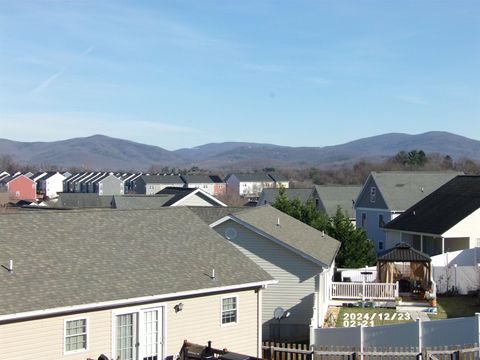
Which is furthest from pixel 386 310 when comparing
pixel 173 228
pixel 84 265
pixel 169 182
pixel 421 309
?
pixel 169 182

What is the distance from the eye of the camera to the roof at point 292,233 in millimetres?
27697

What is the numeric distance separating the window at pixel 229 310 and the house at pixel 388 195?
1431 inches

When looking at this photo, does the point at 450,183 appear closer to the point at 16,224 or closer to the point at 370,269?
the point at 370,269

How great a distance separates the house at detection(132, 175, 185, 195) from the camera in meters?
165

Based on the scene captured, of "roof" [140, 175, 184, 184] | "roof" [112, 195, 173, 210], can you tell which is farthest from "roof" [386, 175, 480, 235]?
"roof" [140, 175, 184, 184]

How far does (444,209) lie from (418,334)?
2476 centimetres

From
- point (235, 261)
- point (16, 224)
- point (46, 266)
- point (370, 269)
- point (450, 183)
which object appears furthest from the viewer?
point (450, 183)

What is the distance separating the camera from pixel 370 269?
36.8 meters

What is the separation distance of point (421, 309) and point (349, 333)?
11438mm

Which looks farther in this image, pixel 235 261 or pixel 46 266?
pixel 235 261

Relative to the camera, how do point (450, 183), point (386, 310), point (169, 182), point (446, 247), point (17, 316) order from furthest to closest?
point (169, 182) < point (450, 183) < point (446, 247) < point (386, 310) < point (17, 316)

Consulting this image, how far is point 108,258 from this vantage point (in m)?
19.7

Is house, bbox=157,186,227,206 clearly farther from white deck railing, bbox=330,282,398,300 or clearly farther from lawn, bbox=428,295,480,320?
lawn, bbox=428,295,480,320

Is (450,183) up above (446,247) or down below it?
above
